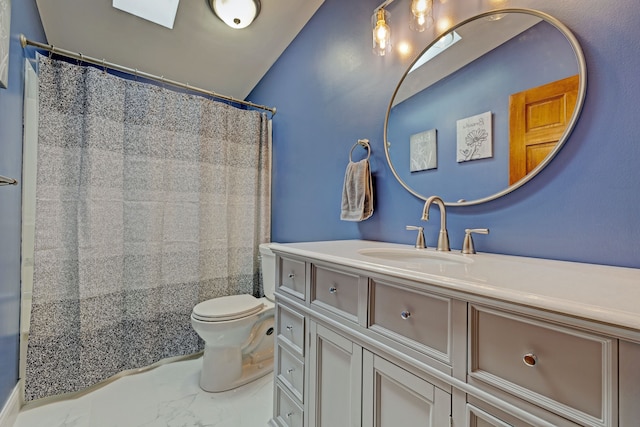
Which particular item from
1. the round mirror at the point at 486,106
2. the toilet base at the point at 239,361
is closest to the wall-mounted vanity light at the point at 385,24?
the round mirror at the point at 486,106

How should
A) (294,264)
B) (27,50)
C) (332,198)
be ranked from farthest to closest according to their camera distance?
(332,198)
(27,50)
(294,264)

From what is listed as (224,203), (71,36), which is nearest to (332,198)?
(224,203)

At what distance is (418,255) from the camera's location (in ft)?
3.45

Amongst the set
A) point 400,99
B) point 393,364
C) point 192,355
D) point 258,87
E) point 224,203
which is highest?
point 258,87

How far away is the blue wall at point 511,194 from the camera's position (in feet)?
2.37

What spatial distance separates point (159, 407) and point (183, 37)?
2452mm

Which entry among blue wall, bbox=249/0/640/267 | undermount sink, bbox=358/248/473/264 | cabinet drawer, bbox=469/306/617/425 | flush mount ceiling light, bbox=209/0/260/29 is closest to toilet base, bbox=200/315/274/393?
blue wall, bbox=249/0/640/267

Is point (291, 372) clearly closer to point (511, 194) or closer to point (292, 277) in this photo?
point (292, 277)

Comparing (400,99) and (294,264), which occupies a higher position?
(400,99)

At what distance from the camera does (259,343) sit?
6.08 ft

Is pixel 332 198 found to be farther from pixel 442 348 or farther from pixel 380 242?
pixel 442 348

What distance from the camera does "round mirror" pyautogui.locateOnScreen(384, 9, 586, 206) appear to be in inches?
32.8

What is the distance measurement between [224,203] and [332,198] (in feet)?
→ 3.07

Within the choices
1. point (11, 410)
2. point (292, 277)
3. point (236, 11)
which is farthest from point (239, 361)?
point (236, 11)
